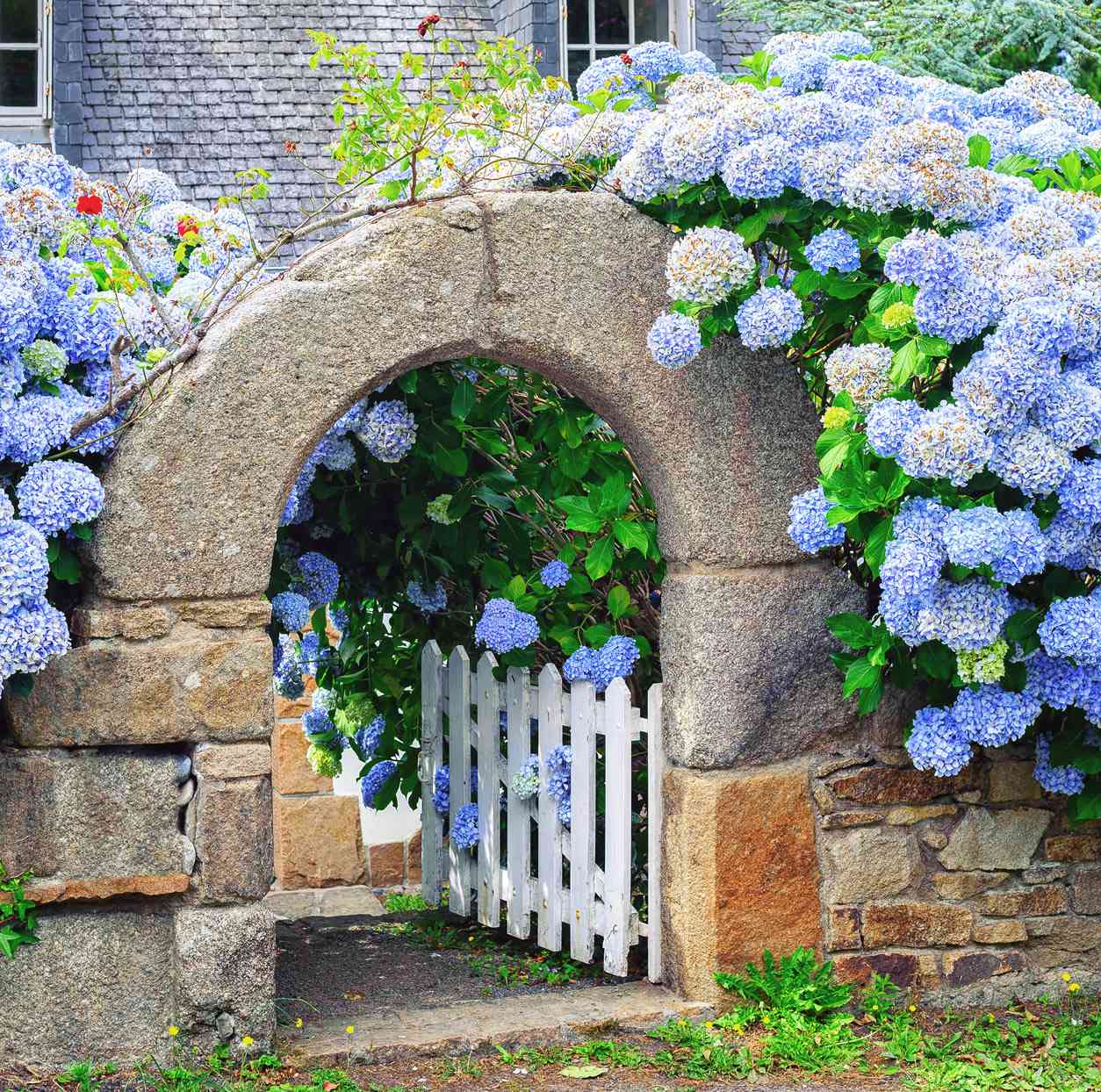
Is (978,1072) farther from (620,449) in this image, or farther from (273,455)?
(273,455)

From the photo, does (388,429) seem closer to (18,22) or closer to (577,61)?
(577,61)

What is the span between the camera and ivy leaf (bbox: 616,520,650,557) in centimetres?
439

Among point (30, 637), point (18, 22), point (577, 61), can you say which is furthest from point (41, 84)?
point (30, 637)

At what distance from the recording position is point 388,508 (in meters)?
5.38

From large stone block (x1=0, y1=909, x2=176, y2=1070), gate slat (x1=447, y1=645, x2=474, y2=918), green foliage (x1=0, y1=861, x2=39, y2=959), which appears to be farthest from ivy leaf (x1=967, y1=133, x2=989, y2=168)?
green foliage (x1=0, y1=861, x2=39, y2=959)

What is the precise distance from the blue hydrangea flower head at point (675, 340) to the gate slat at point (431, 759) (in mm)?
2099

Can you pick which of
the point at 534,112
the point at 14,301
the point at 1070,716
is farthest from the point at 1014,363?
the point at 14,301

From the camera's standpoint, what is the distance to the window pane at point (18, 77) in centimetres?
893

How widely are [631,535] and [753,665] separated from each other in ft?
1.66

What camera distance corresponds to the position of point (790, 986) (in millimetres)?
4270

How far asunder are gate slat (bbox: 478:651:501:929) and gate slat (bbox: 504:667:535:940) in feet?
0.38

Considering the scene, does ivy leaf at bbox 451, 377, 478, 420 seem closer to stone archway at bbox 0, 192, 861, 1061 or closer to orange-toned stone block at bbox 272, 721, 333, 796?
stone archway at bbox 0, 192, 861, 1061

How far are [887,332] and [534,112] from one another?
1.29m

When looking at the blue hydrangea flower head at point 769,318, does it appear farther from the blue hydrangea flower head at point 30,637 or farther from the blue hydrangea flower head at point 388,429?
the blue hydrangea flower head at point 30,637
